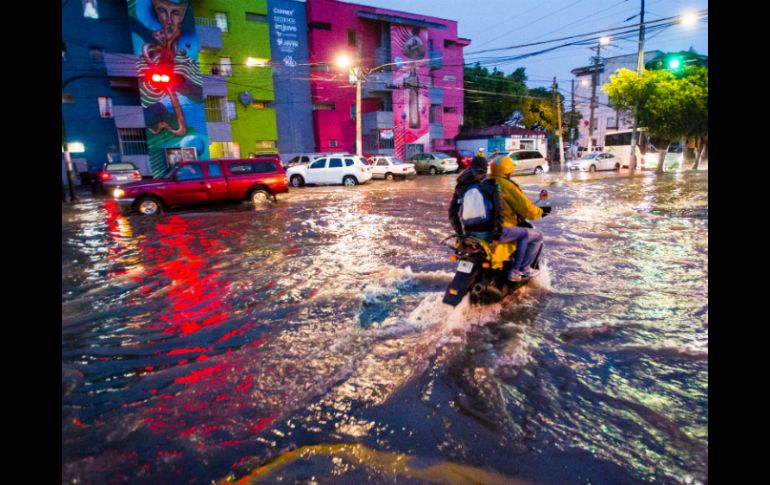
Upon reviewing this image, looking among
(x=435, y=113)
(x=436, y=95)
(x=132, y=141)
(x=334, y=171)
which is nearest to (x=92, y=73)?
(x=132, y=141)

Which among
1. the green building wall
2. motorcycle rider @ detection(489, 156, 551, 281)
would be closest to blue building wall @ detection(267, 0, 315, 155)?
the green building wall

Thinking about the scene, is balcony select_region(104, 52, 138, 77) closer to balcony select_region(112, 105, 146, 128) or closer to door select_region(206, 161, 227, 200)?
balcony select_region(112, 105, 146, 128)

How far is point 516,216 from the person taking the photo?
508 cm

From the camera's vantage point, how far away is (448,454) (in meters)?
2.68

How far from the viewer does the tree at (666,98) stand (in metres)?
23.8

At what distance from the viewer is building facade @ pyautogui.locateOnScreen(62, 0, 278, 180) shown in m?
26.8

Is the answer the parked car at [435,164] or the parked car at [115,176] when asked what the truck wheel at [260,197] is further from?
the parked car at [435,164]

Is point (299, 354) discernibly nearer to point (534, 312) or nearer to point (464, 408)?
point (464, 408)

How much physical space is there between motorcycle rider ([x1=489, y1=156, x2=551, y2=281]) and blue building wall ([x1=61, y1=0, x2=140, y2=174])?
30212 millimetres

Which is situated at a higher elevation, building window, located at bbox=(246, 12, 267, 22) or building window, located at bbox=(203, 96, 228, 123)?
building window, located at bbox=(246, 12, 267, 22)

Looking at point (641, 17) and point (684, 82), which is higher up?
point (641, 17)

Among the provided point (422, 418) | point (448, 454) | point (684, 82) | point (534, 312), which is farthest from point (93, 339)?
point (684, 82)

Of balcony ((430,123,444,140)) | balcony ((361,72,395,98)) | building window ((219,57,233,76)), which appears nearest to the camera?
building window ((219,57,233,76))
